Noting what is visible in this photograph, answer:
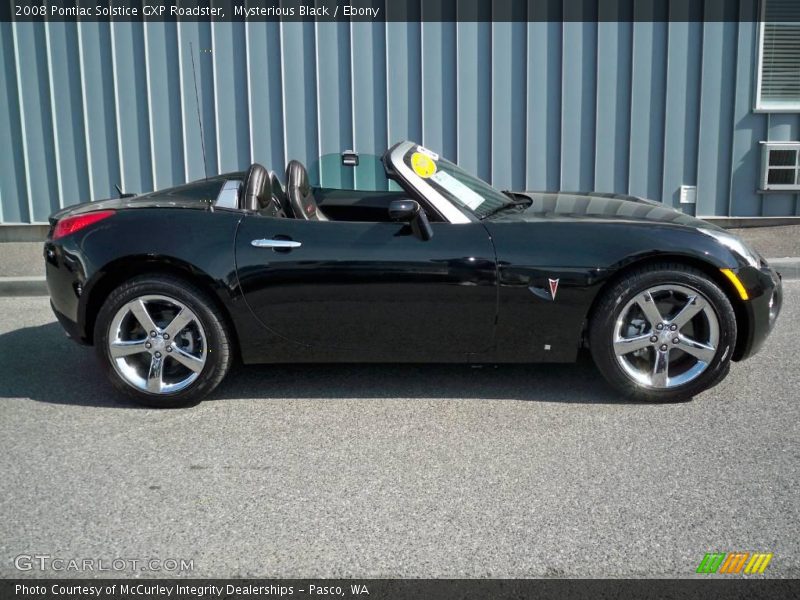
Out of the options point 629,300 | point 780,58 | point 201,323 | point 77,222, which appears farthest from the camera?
point 780,58

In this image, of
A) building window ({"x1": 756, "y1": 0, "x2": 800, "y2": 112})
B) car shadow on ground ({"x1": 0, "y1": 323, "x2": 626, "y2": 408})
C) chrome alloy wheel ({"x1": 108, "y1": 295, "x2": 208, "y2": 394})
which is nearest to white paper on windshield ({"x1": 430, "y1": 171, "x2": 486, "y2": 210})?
car shadow on ground ({"x1": 0, "y1": 323, "x2": 626, "y2": 408})

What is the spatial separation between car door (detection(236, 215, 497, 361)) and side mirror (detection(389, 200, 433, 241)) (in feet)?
0.13

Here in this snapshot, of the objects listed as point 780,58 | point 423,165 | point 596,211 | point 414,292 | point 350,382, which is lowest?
point 350,382

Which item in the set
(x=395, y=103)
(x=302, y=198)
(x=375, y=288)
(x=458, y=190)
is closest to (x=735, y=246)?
(x=458, y=190)

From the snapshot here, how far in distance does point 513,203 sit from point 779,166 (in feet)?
18.1

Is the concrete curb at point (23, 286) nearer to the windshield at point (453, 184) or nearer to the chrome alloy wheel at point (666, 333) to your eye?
the chrome alloy wheel at point (666, 333)

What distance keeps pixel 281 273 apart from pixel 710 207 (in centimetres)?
648

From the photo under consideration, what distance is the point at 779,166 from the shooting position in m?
9.22

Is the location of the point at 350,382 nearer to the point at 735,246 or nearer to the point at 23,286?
the point at 735,246

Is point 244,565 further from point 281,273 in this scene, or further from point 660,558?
point 281,273

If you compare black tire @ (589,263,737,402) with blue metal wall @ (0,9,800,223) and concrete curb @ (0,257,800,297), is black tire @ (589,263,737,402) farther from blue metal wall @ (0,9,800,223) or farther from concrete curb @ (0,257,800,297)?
blue metal wall @ (0,9,800,223)

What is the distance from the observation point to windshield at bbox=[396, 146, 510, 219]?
4.58 metres

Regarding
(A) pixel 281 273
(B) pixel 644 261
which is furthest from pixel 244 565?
(B) pixel 644 261

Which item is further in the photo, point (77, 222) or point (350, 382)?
point (350, 382)
